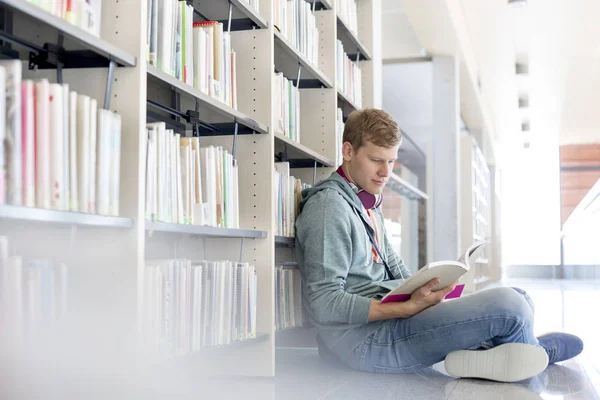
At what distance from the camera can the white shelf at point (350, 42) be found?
3.52 meters

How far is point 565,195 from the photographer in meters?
15.7

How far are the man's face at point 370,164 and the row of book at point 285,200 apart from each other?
24 cm

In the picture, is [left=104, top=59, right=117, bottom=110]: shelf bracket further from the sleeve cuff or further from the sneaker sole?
the sneaker sole

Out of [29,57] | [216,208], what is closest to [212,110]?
[216,208]

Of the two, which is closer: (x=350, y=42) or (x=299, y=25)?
(x=299, y=25)

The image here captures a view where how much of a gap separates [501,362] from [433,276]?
398mm

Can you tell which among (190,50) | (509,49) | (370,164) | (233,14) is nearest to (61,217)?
(190,50)

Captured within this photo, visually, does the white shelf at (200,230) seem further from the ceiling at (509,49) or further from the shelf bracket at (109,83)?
the ceiling at (509,49)

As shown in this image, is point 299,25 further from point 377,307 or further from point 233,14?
point 377,307

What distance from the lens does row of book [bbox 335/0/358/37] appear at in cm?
343

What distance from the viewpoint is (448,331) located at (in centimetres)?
224

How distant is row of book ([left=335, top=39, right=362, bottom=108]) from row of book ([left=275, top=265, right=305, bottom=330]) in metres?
1.04

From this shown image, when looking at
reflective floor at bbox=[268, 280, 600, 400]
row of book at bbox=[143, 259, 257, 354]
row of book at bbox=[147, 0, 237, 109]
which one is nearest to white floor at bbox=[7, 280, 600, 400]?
reflective floor at bbox=[268, 280, 600, 400]

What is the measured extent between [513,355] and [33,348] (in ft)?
4.94
